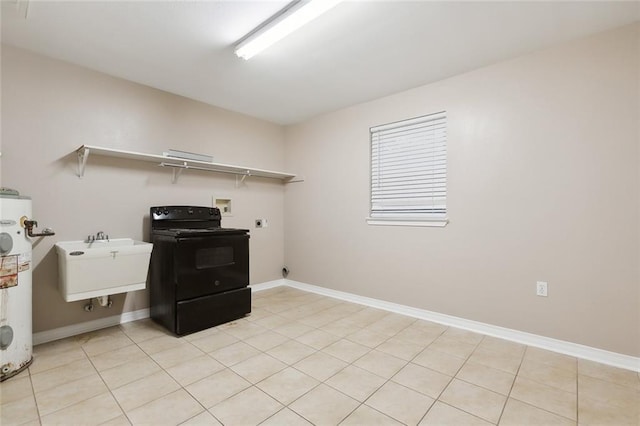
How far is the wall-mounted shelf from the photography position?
2537 mm

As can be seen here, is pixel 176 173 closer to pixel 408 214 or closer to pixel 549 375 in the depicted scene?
pixel 408 214

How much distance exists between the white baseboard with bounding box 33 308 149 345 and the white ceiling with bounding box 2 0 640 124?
230 centimetres

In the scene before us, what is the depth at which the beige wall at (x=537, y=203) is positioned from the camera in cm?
204

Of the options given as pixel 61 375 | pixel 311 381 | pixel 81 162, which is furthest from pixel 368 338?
pixel 81 162

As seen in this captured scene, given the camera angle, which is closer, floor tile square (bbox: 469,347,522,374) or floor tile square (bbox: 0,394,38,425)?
floor tile square (bbox: 0,394,38,425)

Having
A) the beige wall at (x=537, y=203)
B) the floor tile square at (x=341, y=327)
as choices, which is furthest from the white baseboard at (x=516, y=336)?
the floor tile square at (x=341, y=327)

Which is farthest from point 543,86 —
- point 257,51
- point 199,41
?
point 199,41

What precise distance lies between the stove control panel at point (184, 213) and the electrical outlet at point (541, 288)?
10.4 feet

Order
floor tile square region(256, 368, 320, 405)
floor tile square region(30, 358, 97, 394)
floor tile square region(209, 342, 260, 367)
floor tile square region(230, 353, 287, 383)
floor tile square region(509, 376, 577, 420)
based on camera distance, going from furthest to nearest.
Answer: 1. floor tile square region(209, 342, 260, 367)
2. floor tile square region(230, 353, 287, 383)
3. floor tile square region(30, 358, 97, 394)
4. floor tile square region(256, 368, 320, 405)
5. floor tile square region(509, 376, 577, 420)

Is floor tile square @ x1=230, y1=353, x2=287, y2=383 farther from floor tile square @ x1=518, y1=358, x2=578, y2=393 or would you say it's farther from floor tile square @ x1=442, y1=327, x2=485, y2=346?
floor tile square @ x1=518, y1=358, x2=578, y2=393

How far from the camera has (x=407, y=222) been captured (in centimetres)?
308

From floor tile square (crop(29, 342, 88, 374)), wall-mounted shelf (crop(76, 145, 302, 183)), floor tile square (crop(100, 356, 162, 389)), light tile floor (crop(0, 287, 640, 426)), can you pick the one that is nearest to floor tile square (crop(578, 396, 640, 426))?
light tile floor (crop(0, 287, 640, 426))

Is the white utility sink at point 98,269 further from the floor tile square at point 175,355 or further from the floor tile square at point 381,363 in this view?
the floor tile square at point 381,363

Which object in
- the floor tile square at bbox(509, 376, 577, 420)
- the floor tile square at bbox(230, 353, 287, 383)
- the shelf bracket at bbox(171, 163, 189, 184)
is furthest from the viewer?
the shelf bracket at bbox(171, 163, 189, 184)
